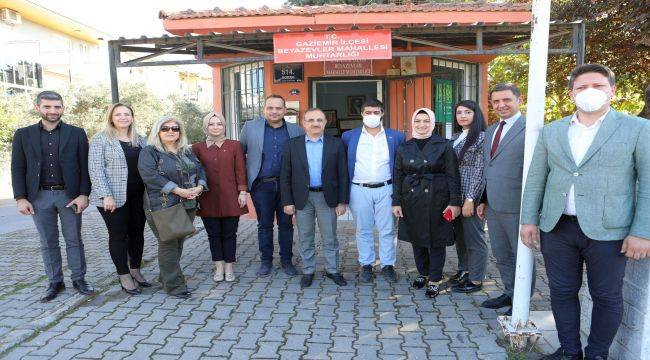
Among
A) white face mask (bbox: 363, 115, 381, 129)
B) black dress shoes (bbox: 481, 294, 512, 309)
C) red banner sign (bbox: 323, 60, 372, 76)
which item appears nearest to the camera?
black dress shoes (bbox: 481, 294, 512, 309)

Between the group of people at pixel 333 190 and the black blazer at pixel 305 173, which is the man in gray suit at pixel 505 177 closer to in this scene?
the group of people at pixel 333 190

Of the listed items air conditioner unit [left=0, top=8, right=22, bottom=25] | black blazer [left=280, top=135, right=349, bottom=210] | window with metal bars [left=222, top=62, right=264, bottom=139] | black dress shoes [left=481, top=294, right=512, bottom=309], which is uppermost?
air conditioner unit [left=0, top=8, right=22, bottom=25]

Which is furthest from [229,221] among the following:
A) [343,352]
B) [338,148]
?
[343,352]

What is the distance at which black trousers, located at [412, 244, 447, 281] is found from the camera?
4434 mm

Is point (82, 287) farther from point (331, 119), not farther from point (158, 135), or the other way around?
point (331, 119)

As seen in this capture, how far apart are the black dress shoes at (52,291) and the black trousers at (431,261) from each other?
3.41m

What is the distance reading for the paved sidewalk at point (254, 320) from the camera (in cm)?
342

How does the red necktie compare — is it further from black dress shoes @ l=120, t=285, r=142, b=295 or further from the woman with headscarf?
black dress shoes @ l=120, t=285, r=142, b=295

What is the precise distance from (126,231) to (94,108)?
20.0 metres

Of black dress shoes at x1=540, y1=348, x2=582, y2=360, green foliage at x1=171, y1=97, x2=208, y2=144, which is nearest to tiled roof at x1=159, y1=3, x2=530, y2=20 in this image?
black dress shoes at x1=540, y1=348, x2=582, y2=360

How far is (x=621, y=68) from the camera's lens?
965 centimetres

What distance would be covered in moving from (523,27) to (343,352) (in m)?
5.28

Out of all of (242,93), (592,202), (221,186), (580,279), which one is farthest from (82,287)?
(242,93)

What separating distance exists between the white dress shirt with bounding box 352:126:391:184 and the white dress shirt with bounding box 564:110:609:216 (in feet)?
6.72
